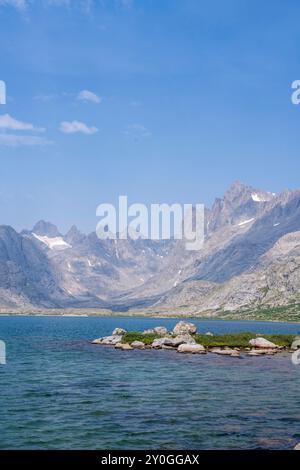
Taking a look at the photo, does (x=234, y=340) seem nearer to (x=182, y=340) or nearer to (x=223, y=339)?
(x=223, y=339)

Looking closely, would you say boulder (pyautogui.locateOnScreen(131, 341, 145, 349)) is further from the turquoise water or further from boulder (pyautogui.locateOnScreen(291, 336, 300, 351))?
boulder (pyautogui.locateOnScreen(291, 336, 300, 351))

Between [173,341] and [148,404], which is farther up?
[148,404]

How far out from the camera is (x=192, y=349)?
12094 cm

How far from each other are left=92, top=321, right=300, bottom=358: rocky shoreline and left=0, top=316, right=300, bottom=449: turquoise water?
18714mm

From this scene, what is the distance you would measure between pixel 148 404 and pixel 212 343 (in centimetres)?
7467

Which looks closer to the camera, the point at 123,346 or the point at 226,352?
the point at 226,352

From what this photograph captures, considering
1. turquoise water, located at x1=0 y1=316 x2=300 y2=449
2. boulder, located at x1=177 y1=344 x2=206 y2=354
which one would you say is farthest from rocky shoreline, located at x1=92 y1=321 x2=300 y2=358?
turquoise water, located at x1=0 y1=316 x2=300 y2=449

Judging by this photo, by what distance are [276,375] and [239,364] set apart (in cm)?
1503

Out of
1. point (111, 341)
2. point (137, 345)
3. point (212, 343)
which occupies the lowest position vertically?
point (111, 341)

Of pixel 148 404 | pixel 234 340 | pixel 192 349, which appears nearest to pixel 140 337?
pixel 234 340

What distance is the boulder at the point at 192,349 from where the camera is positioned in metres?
120

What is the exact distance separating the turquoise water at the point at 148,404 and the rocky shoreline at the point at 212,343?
18714 mm

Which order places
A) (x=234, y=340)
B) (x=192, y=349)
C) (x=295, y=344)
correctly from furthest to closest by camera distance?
1. (x=234, y=340)
2. (x=295, y=344)
3. (x=192, y=349)

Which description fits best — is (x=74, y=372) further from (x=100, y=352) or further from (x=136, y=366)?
(x=100, y=352)
